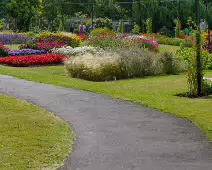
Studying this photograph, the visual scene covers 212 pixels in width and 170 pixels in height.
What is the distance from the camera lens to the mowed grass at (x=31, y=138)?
6.65m

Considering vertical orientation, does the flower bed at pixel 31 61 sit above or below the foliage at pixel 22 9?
below

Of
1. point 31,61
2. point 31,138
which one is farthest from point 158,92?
point 31,61

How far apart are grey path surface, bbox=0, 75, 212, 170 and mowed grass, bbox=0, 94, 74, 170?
195mm

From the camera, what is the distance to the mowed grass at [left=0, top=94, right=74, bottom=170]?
665 cm

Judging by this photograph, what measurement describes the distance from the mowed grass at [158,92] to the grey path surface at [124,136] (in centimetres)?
36

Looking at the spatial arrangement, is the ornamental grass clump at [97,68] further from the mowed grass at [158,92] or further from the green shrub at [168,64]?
the green shrub at [168,64]

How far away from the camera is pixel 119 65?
59.1 ft

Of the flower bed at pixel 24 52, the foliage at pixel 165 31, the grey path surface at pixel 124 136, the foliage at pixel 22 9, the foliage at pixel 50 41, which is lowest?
the foliage at pixel 165 31

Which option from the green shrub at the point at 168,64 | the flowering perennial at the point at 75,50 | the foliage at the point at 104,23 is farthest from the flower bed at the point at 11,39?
the green shrub at the point at 168,64

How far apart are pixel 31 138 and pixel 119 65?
1029 cm

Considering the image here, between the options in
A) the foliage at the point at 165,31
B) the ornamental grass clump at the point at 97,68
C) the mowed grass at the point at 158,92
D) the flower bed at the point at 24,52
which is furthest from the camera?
the foliage at the point at 165,31

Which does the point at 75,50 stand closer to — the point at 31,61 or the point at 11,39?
the point at 31,61

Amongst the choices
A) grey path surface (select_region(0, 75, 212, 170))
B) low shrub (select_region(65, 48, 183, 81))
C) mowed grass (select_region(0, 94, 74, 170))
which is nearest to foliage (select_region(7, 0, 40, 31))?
low shrub (select_region(65, 48, 183, 81))

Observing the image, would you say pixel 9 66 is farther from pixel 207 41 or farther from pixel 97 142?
pixel 97 142
